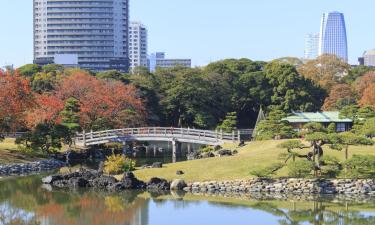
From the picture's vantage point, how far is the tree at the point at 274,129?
155 ft

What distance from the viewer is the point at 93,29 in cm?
15400

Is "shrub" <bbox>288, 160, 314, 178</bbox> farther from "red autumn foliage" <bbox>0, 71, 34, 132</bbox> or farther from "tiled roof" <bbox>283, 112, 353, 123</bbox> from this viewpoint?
"tiled roof" <bbox>283, 112, 353, 123</bbox>

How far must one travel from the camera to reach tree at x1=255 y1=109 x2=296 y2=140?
1864 inches

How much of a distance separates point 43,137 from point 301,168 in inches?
951

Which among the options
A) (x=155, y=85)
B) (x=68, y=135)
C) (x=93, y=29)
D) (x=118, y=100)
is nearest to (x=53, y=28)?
(x=93, y=29)

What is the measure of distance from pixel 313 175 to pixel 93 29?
126m

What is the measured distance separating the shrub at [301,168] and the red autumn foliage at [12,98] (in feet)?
74.0

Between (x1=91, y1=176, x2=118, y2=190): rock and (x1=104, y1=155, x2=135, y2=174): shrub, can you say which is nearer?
(x1=91, y1=176, x2=118, y2=190): rock

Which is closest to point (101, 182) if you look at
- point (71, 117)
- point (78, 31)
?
point (71, 117)

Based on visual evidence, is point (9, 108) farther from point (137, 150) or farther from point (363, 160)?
point (363, 160)

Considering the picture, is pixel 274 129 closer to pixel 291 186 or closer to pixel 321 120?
pixel 321 120

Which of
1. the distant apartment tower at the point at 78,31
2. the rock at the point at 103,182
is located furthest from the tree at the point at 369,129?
the distant apartment tower at the point at 78,31

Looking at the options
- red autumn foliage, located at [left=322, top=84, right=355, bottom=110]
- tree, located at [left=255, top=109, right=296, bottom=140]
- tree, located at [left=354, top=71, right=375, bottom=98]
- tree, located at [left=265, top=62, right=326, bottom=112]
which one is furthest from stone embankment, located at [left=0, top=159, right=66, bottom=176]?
tree, located at [left=354, top=71, right=375, bottom=98]

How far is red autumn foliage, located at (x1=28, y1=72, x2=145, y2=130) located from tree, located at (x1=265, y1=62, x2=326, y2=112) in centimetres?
1666
